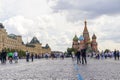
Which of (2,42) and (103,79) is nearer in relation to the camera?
(103,79)

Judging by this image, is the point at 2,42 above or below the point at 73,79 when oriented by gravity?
above

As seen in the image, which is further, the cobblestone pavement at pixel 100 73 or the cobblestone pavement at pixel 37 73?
the cobblestone pavement at pixel 37 73

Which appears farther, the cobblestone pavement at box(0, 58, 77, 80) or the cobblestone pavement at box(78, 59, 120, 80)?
the cobblestone pavement at box(0, 58, 77, 80)

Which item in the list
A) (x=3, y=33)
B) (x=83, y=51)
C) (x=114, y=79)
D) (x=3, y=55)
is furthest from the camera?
(x=3, y=33)

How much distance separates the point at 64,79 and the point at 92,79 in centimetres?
128

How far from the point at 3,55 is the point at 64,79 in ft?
107

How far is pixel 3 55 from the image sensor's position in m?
47.2

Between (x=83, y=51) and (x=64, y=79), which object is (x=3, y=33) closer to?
(x=83, y=51)

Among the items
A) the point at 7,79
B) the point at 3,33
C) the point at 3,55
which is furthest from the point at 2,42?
the point at 7,79

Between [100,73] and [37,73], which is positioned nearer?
[100,73]

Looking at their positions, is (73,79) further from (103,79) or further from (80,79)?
(103,79)

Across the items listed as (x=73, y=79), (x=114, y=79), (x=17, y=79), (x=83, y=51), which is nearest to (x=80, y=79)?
(x=73, y=79)

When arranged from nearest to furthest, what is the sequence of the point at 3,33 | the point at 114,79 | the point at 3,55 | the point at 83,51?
the point at 114,79 → the point at 83,51 → the point at 3,55 → the point at 3,33

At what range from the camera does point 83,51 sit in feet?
127
